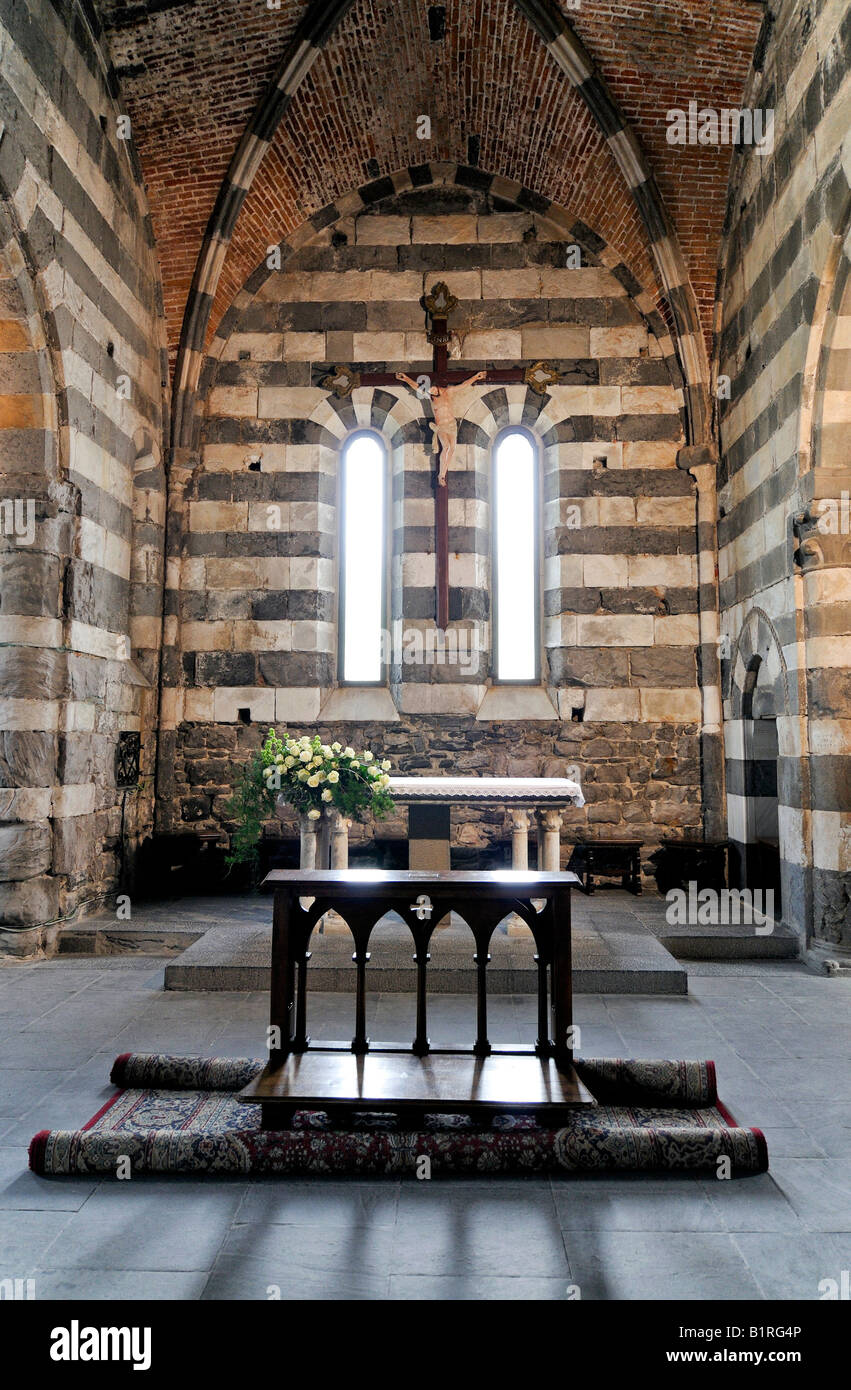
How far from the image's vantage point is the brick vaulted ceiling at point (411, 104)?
7.70 metres

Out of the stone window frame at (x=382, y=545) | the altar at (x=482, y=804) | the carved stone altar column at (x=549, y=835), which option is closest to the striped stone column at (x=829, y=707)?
the altar at (x=482, y=804)

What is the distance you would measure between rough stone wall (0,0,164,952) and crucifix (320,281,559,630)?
239 centimetres

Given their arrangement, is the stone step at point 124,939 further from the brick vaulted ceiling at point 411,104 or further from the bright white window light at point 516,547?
the brick vaulted ceiling at point 411,104

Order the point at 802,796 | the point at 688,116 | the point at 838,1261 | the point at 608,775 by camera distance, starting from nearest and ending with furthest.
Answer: the point at 838,1261
the point at 802,796
the point at 688,116
the point at 608,775

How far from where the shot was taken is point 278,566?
30.1 ft

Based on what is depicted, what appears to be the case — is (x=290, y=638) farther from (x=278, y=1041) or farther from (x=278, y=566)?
(x=278, y=1041)

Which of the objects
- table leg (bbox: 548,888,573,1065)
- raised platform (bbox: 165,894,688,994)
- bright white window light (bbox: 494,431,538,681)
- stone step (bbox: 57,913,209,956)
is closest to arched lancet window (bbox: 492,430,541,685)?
bright white window light (bbox: 494,431,538,681)

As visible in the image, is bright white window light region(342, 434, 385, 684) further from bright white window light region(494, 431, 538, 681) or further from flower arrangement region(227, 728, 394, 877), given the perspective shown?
flower arrangement region(227, 728, 394, 877)

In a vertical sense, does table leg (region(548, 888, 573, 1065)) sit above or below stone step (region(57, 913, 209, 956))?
above

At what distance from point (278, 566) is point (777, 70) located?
19.5 ft

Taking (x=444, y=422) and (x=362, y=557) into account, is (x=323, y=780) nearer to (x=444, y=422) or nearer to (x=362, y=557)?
(x=362, y=557)

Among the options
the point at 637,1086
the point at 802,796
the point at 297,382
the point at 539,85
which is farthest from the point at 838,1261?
the point at 539,85

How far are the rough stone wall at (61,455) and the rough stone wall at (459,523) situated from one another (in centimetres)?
133

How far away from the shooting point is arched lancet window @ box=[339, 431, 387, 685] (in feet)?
30.8
